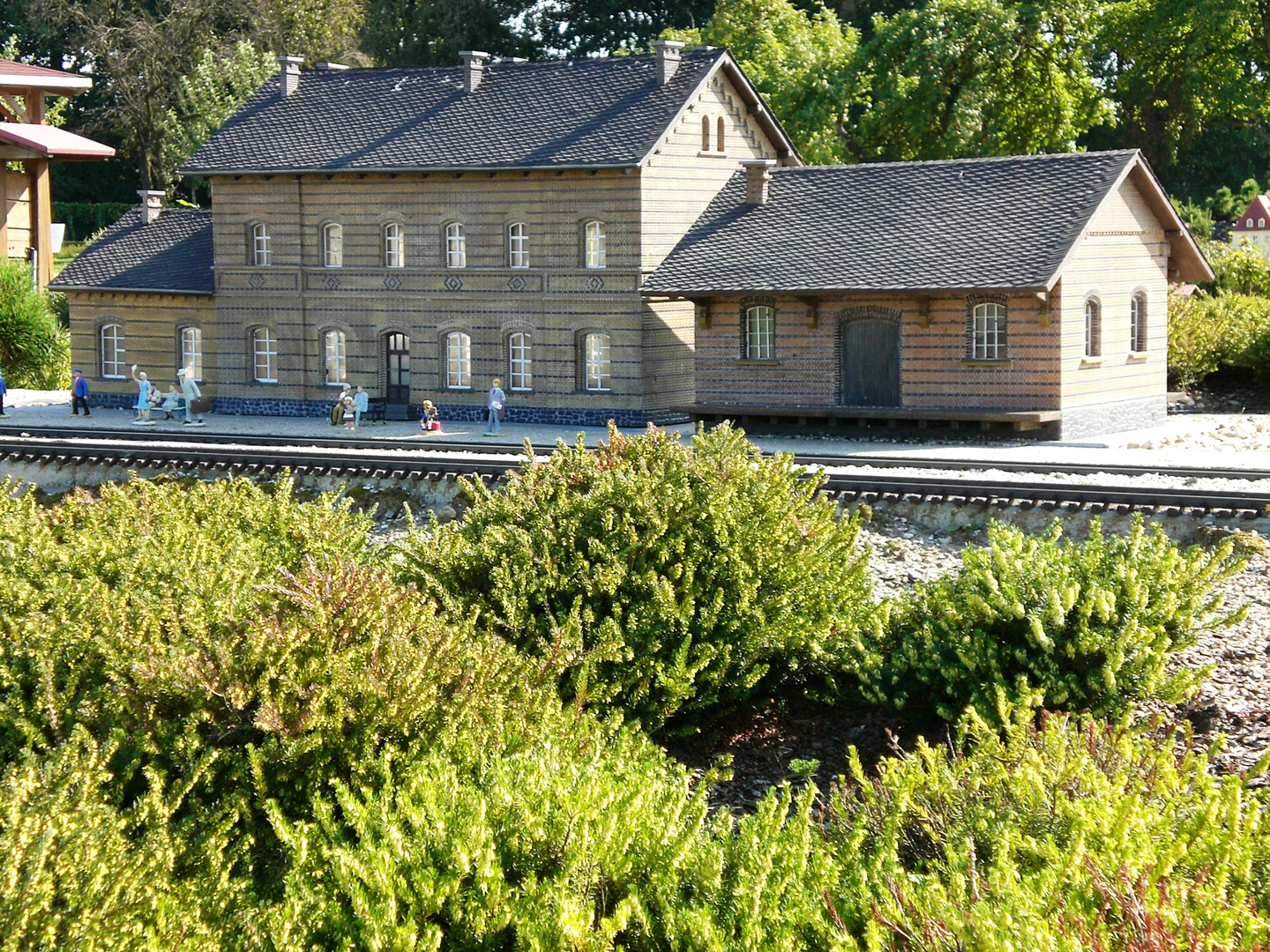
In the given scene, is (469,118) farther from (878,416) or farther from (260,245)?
A: (878,416)

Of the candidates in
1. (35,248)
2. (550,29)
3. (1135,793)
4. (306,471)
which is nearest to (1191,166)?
(550,29)

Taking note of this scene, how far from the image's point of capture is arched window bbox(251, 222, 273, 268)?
38.0 meters

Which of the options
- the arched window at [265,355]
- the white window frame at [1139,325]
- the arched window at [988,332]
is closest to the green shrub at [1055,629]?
the arched window at [988,332]

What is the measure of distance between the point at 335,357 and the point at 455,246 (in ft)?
13.6

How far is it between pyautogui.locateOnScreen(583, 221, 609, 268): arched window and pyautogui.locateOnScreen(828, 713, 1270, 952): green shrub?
2504cm

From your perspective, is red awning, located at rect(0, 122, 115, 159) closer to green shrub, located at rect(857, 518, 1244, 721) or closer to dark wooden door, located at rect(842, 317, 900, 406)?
dark wooden door, located at rect(842, 317, 900, 406)

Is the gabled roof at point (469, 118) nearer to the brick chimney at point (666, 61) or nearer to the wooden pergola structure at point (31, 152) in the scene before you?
the brick chimney at point (666, 61)

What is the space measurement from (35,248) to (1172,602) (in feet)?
144

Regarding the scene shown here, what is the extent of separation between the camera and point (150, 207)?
42.2 m

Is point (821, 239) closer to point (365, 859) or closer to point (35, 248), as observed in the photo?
point (365, 859)

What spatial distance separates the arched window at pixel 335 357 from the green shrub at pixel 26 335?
1166 centimetres

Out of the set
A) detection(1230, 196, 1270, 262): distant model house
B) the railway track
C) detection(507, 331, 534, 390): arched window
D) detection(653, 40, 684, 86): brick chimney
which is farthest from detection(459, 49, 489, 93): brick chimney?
detection(1230, 196, 1270, 262): distant model house

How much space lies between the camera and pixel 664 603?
13.2 m

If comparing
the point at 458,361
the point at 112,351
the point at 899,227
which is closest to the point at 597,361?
the point at 458,361
